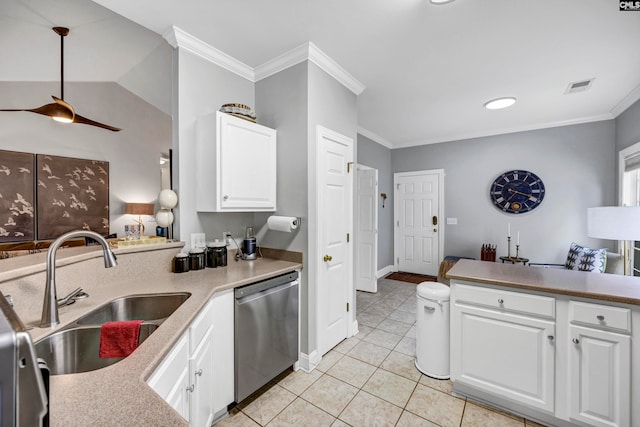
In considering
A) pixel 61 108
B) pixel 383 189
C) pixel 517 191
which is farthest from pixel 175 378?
pixel 517 191

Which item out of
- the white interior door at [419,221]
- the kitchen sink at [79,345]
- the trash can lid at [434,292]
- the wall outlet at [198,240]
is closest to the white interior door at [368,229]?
the white interior door at [419,221]

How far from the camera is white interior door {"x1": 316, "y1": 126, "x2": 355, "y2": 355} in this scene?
91.4 inches

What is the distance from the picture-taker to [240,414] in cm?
172

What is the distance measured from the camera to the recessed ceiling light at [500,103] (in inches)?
124

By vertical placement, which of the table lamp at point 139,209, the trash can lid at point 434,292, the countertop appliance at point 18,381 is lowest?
the trash can lid at point 434,292

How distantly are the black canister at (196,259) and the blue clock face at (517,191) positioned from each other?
4.64m

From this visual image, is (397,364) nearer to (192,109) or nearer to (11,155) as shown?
(192,109)

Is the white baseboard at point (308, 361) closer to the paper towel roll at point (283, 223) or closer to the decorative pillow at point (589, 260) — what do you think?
the paper towel roll at point (283, 223)

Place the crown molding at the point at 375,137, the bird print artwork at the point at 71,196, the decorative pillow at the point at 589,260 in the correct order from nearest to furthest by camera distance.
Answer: the bird print artwork at the point at 71,196 < the decorative pillow at the point at 589,260 < the crown molding at the point at 375,137

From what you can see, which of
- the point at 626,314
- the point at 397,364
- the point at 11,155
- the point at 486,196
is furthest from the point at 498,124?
the point at 11,155

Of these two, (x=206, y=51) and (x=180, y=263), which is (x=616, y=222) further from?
(x=206, y=51)

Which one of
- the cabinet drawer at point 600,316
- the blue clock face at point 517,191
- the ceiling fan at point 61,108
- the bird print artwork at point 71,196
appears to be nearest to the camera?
the cabinet drawer at point 600,316

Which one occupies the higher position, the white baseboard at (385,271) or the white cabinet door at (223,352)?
the white cabinet door at (223,352)

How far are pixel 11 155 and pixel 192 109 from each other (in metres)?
1.67
